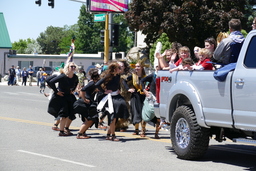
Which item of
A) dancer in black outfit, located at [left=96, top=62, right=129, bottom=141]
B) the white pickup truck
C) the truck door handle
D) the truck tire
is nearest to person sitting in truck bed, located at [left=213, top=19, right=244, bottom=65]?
the white pickup truck

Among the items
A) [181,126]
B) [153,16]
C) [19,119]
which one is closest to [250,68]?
[181,126]

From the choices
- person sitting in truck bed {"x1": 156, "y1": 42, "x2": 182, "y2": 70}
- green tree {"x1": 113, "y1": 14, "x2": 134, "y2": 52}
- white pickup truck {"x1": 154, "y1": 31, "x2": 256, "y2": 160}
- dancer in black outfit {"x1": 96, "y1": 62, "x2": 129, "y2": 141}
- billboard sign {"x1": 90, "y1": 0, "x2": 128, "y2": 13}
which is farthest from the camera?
green tree {"x1": 113, "y1": 14, "x2": 134, "y2": 52}

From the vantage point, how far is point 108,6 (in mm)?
38438

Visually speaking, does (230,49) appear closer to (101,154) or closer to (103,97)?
(101,154)

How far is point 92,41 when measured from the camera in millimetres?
106000

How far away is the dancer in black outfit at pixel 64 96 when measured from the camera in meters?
12.7

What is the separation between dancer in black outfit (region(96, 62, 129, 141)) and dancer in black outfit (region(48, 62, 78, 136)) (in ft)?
3.48

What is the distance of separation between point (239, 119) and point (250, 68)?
2.51 ft

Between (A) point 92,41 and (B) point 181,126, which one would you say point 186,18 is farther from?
(A) point 92,41

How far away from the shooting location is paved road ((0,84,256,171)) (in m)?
8.66

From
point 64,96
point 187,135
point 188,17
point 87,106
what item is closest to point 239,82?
point 187,135

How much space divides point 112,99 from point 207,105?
3.64m

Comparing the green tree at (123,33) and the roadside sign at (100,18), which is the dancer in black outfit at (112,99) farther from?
the green tree at (123,33)

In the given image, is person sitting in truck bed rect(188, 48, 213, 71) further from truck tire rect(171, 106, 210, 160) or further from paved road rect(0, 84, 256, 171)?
paved road rect(0, 84, 256, 171)
